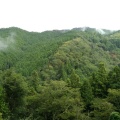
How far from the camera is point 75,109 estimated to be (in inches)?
1852

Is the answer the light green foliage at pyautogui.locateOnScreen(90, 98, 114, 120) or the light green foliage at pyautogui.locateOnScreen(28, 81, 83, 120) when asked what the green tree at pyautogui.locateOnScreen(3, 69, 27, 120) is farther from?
the light green foliage at pyautogui.locateOnScreen(90, 98, 114, 120)

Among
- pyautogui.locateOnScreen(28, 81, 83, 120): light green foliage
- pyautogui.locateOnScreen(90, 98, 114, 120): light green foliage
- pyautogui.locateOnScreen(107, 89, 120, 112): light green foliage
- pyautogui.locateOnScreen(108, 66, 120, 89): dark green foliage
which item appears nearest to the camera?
pyautogui.locateOnScreen(90, 98, 114, 120): light green foliage

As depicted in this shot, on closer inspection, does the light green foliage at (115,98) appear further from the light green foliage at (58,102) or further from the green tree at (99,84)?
the green tree at (99,84)

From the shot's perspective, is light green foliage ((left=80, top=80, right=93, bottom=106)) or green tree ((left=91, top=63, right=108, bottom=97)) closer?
light green foliage ((left=80, top=80, right=93, bottom=106))

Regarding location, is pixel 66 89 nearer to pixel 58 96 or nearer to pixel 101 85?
pixel 58 96

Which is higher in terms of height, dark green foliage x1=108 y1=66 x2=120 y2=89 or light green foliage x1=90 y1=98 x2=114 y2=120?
dark green foliage x1=108 y1=66 x2=120 y2=89

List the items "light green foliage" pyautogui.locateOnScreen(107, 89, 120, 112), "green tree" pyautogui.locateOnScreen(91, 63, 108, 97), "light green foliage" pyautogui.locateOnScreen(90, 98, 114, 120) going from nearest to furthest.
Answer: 1. "light green foliage" pyautogui.locateOnScreen(90, 98, 114, 120)
2. "light green foliage" pyautogui.locateOnScreen(107, 89, 120, 112)
3. "green tree" pyautogui.locateOnScreen(91, 63, 108, 97)

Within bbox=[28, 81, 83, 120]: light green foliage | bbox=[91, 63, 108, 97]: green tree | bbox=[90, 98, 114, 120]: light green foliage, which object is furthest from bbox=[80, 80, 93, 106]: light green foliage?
bbox=[90, 98, 114, 120]: light green foliage

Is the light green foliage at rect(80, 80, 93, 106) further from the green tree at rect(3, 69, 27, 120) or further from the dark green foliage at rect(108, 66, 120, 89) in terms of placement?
the green tree at rect(3, 69, 27, 120)

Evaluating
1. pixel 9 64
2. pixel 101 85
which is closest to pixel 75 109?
pixel 101 85

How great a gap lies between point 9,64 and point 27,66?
87.1 ft

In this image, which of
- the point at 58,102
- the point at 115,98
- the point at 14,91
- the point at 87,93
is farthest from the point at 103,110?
the point at 14,91

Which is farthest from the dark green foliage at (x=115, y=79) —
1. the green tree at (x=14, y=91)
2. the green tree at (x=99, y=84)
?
the green tree at (x=14, y=91)

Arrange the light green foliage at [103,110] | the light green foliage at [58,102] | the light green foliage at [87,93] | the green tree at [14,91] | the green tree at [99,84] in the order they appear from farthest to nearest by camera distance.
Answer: the green tree at [99,84], the light green foliage at [87,93], the green tree at [14,91], the light green foliage at [58,102], the light green foliage at [103,110]
